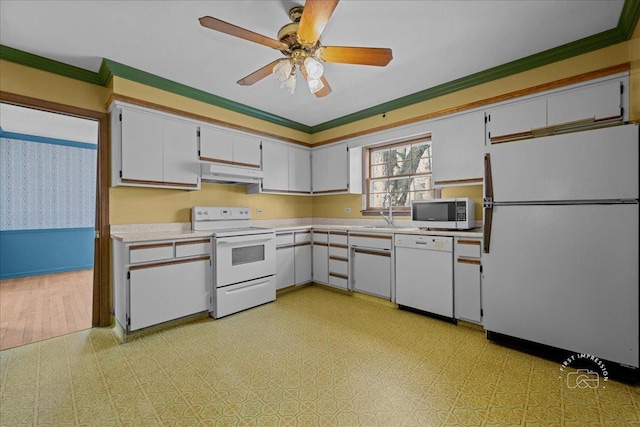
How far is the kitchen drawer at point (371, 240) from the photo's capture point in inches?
133

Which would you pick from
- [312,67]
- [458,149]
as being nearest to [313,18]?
[312,67]

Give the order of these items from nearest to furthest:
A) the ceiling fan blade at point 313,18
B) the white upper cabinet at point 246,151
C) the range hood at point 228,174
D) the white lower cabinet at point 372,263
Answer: the ceiling fan blade at point 313,18, the range hood at point 228,174, the white lower cabinet at point 372,263, the white upper cabinet at point 246,151

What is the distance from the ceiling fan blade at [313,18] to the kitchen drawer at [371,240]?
224 centimetres

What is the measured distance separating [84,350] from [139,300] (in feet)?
1.79

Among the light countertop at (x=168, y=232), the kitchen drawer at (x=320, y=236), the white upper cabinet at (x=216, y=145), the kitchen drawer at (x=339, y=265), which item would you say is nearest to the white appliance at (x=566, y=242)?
the light countertop at (x=168, y=232)

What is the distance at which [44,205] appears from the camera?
5148mm

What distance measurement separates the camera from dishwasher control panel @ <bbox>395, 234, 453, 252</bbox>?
9.44ft

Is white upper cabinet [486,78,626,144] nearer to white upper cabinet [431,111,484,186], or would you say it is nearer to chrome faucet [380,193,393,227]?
white upper cabinet [431,111,484,186]

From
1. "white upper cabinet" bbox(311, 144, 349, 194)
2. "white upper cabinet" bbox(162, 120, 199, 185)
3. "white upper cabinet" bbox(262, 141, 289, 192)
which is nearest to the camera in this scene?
"white upper cabinet" bbox(162, 120, 199, 185)

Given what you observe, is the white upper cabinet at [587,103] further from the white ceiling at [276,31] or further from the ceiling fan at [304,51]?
the ceiling fan at [304,51]

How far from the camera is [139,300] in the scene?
8.48 ft

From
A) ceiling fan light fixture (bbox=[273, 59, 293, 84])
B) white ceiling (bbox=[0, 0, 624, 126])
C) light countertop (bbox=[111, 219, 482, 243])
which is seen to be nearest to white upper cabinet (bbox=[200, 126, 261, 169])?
white ceiling (bbox=[0, 0, 624, 126])

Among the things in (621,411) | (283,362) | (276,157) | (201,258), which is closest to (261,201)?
(276,157)

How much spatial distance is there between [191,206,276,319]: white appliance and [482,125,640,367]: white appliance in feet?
7.78
